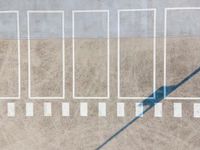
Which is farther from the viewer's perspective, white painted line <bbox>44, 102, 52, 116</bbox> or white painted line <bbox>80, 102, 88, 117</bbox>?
white painted line <bbox>44, 102, 52, 116</bbox>

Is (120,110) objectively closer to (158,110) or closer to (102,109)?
(102,109)

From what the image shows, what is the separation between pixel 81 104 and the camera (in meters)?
8.93

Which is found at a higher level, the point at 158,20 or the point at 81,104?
the point at 158,20

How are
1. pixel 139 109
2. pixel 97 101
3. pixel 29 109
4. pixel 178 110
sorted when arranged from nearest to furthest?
pixel 178 110 < pixel 139 109 < pixel 97 101 < pixel 29 109

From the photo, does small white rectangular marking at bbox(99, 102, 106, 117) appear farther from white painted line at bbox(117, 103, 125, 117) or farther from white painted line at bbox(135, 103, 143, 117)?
white painted line at bbox(135, 103, 143, 117)

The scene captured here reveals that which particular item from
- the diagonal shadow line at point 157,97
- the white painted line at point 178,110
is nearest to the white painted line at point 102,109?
the diagonal shadow line at point 157,97

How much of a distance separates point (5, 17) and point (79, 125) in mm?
4891

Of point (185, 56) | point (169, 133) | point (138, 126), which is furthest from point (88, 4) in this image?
point (169, 133)

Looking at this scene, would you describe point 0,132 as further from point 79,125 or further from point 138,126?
point 138,126

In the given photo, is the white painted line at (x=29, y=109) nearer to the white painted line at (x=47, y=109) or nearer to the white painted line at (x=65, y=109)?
the white painted line at (x=47, y=109)

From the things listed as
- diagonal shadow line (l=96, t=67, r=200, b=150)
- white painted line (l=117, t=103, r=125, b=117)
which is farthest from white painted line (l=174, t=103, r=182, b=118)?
white painted line (l=117, t=103, r=125, b=117)

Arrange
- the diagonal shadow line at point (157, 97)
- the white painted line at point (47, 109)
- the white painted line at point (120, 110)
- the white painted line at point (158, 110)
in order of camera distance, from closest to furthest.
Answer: the diagonal shadow line at point (157, 97) < the white painted line at point (158, 110) < the white painted line at point (120, 110) < the white painted line at point (47, 109)

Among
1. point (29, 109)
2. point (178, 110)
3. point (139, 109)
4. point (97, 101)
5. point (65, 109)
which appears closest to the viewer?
point (178, 110)

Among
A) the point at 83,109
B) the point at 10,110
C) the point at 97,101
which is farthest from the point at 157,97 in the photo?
the point at 10,110
